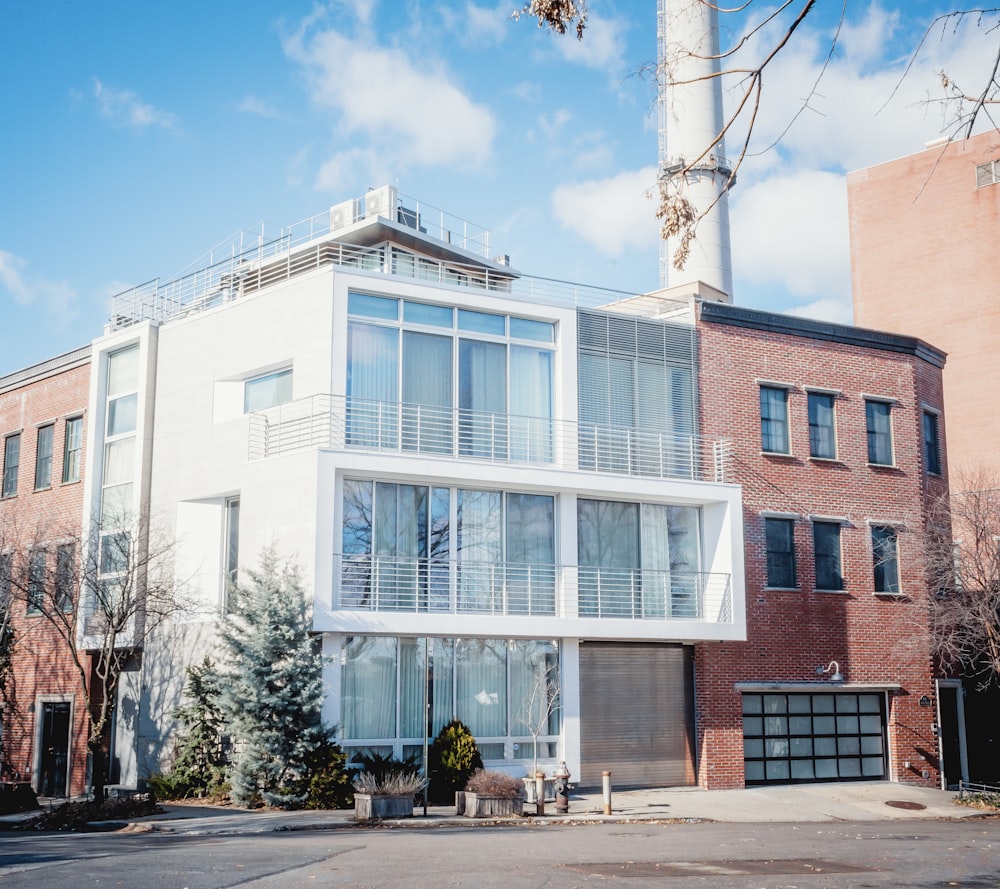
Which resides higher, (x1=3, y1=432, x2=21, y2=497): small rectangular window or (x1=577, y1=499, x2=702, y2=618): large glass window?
(x1=3, y1=432, x2=21, y2=497): small rectangular window

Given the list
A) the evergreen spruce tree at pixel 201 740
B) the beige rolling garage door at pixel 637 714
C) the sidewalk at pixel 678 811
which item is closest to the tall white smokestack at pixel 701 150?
the beige rolling garage door at pixel 637 714

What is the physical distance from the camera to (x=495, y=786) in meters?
21.4

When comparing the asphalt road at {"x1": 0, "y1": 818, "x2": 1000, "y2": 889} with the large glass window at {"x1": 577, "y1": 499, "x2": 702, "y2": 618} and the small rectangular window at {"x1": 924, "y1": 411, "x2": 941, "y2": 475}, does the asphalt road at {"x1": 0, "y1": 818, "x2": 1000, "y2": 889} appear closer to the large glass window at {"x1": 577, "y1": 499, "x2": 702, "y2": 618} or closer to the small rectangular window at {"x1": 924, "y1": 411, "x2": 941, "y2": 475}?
the large glass window at {"x1": 577, "y1": 499, "x2": 702, "y2": 618}

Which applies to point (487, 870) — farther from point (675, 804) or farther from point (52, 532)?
point (52, 532)

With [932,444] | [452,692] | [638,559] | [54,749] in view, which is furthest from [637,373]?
[54,749]

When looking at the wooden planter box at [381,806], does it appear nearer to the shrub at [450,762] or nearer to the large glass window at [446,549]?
the shrub at [450,762]

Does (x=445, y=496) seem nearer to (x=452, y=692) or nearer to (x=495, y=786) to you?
(x=452, y=692)

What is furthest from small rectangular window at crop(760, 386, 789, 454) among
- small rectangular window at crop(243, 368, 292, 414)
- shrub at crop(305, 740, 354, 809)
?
shrub at crop(305, 740, 354, 809)

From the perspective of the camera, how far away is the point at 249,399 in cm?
2683

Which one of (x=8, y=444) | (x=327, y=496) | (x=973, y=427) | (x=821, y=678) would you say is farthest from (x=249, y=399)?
(x=973, y=427)

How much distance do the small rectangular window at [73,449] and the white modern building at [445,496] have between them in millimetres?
1012

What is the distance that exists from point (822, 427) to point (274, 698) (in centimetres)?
1469

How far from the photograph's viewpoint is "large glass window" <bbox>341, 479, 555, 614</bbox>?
78.9 ft

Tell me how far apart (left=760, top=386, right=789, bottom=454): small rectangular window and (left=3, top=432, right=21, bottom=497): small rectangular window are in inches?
739
